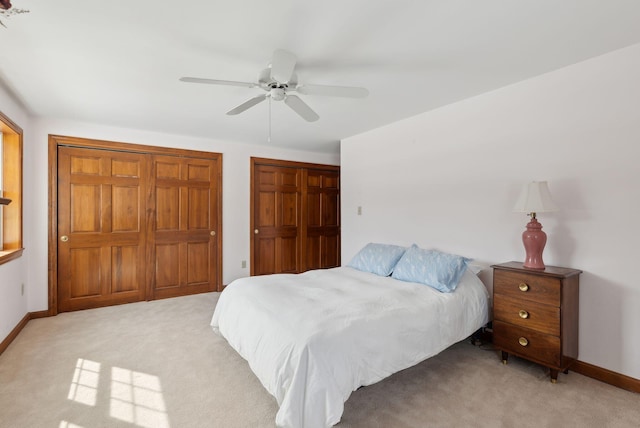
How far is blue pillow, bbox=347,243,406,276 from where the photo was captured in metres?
3.03

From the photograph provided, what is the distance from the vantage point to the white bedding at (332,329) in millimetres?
1575

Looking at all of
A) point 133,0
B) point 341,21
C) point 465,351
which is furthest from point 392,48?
point 465,351

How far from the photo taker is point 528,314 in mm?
2252

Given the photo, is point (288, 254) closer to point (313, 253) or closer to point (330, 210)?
point (313, 253)

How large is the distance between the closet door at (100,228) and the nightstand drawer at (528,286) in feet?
13.3

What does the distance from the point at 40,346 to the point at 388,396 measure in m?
2.98

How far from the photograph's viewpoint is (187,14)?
66.3 inches

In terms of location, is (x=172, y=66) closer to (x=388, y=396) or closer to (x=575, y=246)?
(x=388, y=396)

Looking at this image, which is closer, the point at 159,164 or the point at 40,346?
the point at 40,346

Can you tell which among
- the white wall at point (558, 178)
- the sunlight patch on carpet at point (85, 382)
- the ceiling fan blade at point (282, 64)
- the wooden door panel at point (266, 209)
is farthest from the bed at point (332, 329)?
the wooden door panel at point (266, 209)

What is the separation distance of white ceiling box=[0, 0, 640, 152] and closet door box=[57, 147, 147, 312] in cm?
85

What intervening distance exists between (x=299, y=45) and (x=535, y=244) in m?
2.22

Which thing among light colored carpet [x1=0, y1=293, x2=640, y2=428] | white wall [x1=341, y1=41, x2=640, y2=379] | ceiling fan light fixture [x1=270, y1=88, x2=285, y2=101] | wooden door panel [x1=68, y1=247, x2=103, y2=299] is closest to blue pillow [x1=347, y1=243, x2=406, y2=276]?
white wall [x1=341, y1=41, x2=640, y2=379]

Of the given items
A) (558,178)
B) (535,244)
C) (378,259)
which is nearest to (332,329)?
(378,259)
